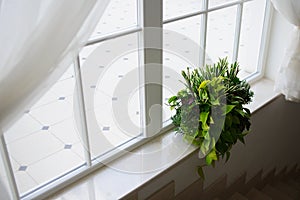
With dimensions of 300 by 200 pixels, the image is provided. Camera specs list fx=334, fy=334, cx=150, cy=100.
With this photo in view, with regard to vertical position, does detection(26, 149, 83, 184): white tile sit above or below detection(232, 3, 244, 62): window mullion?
below

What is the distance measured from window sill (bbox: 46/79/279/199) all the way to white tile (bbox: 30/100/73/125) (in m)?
0.97

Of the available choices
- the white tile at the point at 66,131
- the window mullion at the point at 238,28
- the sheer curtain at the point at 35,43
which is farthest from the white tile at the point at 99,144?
the window mullion at the point at 238,28

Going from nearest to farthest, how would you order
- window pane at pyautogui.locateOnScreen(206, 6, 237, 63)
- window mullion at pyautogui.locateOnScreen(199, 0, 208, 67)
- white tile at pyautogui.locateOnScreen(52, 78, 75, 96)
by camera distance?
1. window mullion at pyautogui.locateOnScreen(199, 0, 208, 67)
2. window pane at pyautogui.locateOnScreen(206, 6, 237, 63)
3. white tile at pyautogui.locateOnScreen(52, 78, 75, 96)

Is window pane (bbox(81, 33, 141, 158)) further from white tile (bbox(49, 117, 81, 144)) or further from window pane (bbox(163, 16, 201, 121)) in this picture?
white tile (bbox(49, 117, 81, 144))

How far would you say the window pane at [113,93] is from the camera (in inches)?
58.6

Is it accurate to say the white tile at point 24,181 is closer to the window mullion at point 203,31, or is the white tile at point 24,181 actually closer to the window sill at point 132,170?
the window sill at point 132,170

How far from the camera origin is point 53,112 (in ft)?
8.94

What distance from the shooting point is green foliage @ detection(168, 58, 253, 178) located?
5.82 feet

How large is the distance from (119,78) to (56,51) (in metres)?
0.69

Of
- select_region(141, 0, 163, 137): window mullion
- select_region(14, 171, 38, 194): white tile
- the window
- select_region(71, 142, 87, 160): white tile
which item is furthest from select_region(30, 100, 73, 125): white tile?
select_region(141, 0, 163, 137): window mullion

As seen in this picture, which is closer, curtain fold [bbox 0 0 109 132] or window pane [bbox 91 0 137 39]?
curtain fold [bbox 0 0 109 132]

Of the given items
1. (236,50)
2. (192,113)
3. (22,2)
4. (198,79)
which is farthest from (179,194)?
(22,2)

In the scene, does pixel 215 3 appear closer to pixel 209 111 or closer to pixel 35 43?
pixel 209 111

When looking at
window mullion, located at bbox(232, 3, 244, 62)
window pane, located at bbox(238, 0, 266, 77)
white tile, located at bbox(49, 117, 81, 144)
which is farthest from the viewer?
window pane, located at bbox(238, 0, 266, 77)
